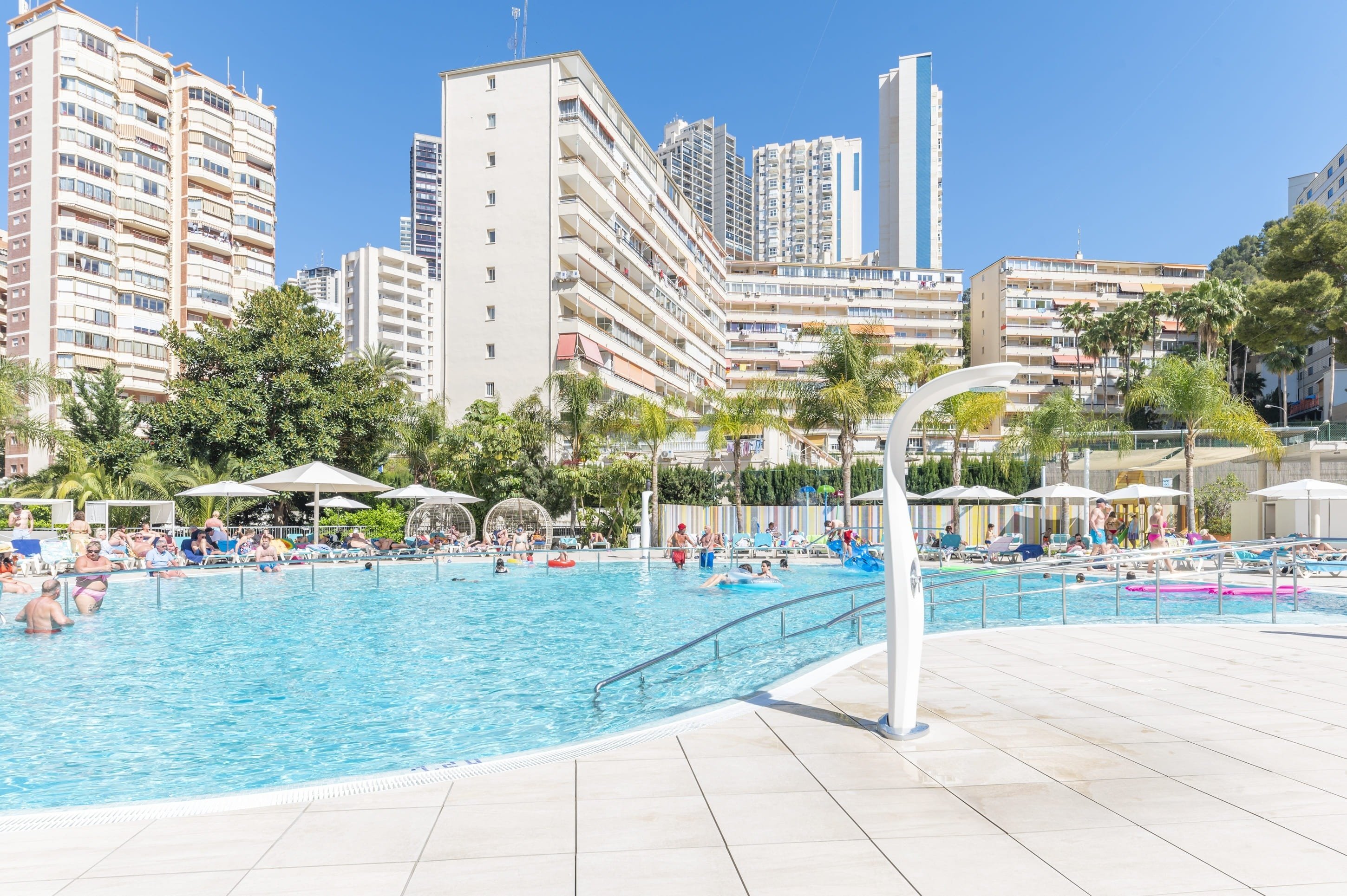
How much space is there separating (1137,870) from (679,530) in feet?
73.3

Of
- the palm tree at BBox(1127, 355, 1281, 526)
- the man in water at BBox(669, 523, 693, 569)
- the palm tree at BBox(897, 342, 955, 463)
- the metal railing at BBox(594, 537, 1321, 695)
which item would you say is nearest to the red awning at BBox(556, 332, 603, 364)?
the palm tree at BBox(897, 342, 955, 463)

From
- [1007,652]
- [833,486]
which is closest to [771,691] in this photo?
[1007,652]

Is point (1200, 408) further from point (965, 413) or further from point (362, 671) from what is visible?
point (362, 671)

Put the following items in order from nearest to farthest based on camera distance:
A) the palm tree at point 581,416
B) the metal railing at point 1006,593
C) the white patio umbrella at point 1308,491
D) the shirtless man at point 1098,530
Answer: the metal railing at point 1006,593, the white patio umbrella at point 1308,491, the shirtless man at point 1098,530, the palm tree at point 581,416

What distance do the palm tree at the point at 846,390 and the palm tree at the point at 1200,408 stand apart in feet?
29.8

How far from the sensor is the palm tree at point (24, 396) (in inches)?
1137

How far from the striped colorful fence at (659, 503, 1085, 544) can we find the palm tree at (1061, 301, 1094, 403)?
43.2m

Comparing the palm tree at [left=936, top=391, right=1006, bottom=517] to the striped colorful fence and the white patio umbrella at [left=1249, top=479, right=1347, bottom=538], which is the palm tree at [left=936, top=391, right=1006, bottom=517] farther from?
the white patio umbrella at [left=1249, top=479, right=1347, bottom=538]

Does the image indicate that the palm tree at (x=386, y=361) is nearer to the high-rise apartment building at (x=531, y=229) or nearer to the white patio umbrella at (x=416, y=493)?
the high-rise apartment building at (x=531, y=229)

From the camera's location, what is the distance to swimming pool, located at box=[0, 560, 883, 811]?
7.92 metres

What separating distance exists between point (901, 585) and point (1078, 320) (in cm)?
7551

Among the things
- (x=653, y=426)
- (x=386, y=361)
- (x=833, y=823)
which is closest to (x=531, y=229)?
(x=653, y=426)

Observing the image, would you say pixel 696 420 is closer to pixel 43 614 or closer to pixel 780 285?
pixel 43 614

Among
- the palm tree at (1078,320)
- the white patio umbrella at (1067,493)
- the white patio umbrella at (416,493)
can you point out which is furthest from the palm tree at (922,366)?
the palm tree at (1078,320)
